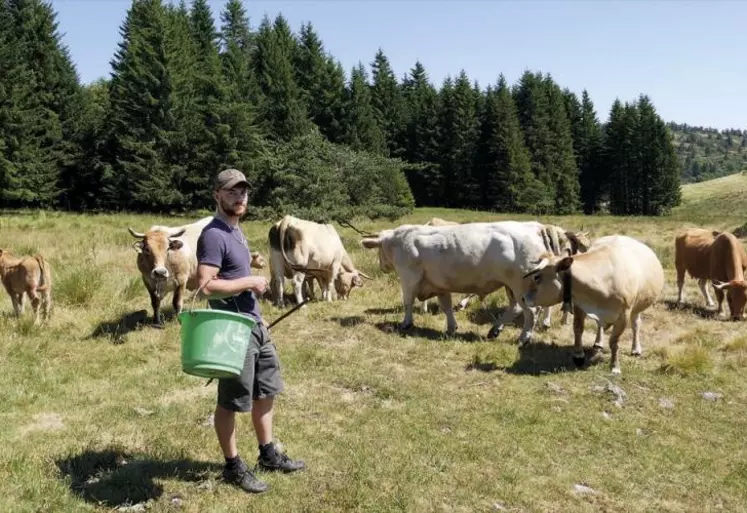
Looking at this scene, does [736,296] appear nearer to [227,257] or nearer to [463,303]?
[463,303]

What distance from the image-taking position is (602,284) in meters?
8.22

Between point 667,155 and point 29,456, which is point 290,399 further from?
point 667,155

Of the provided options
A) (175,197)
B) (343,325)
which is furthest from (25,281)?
(175,197)

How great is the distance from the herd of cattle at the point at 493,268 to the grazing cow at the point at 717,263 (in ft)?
0.07

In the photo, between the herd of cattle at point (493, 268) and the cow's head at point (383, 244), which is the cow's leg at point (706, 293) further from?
the cow's head at point (383, 244)

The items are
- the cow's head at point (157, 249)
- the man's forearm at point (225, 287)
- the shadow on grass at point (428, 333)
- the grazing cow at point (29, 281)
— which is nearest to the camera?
the man's forearm at point (225, 287)

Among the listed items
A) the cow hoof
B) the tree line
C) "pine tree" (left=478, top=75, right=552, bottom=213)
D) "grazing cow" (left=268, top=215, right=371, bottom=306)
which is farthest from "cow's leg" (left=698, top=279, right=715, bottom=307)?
"pine tree" (left=478, top=75, right=552, bottom=213)

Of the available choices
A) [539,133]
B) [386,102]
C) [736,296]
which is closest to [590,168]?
[539,133]

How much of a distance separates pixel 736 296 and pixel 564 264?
5.45m

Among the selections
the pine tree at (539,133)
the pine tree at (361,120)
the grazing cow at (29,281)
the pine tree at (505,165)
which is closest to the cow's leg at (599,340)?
the grazing cow at (29,281)

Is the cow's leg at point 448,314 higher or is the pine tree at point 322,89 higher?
the pine tree at point 322,89

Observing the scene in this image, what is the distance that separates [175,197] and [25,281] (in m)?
31.0

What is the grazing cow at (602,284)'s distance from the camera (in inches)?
324

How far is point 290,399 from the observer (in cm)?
712
